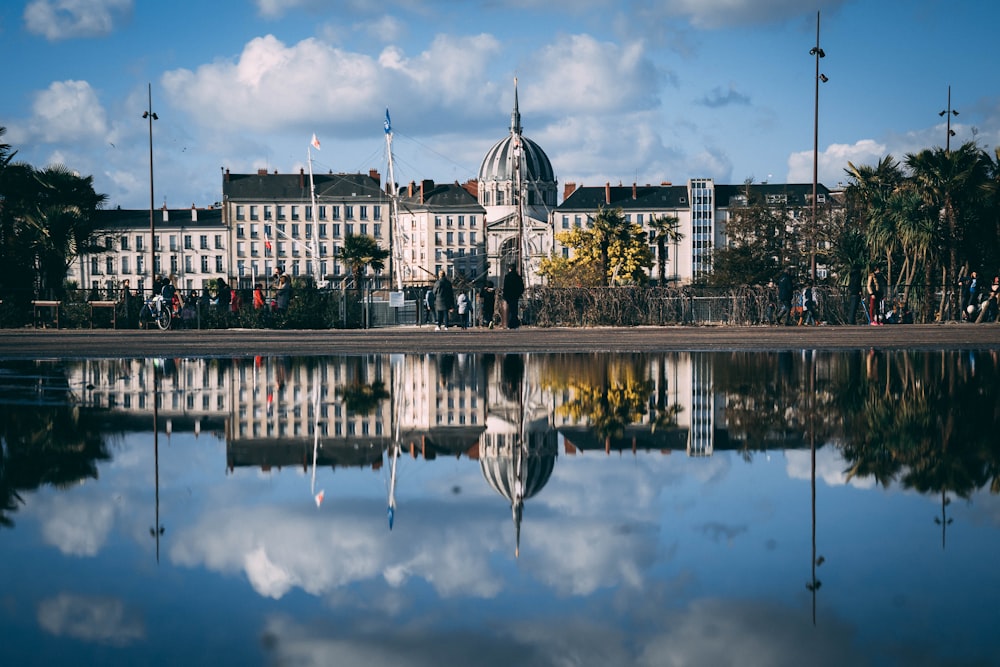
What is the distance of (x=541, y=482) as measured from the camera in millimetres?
7875

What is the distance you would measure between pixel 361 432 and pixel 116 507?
3.65m

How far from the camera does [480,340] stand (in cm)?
2955

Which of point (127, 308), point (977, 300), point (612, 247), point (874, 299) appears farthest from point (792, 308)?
point (612, 247)

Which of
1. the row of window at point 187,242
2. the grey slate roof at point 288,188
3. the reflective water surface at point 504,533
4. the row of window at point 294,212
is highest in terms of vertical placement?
the grey slate roof at point 288,188

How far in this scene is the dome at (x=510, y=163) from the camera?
607 ft

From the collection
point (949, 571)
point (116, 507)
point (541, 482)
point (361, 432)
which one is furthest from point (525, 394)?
point (949, 571)

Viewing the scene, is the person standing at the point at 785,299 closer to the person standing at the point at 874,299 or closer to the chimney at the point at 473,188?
the person standing at the point at 874,299

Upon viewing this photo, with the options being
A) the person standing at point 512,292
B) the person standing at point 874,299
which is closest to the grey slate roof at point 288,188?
the person standing at point 874,299

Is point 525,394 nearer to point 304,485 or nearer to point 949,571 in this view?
point 304,485

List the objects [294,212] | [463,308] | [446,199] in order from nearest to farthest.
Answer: [463,308]
[294,212]
[446,199]

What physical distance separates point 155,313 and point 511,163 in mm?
151845

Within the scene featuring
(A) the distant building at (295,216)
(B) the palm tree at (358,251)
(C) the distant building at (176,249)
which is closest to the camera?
(B) the palm tree at (358,251)

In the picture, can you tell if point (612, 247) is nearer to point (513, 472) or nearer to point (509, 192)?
point (509, 192)

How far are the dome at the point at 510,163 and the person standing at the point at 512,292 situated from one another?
147372mm
